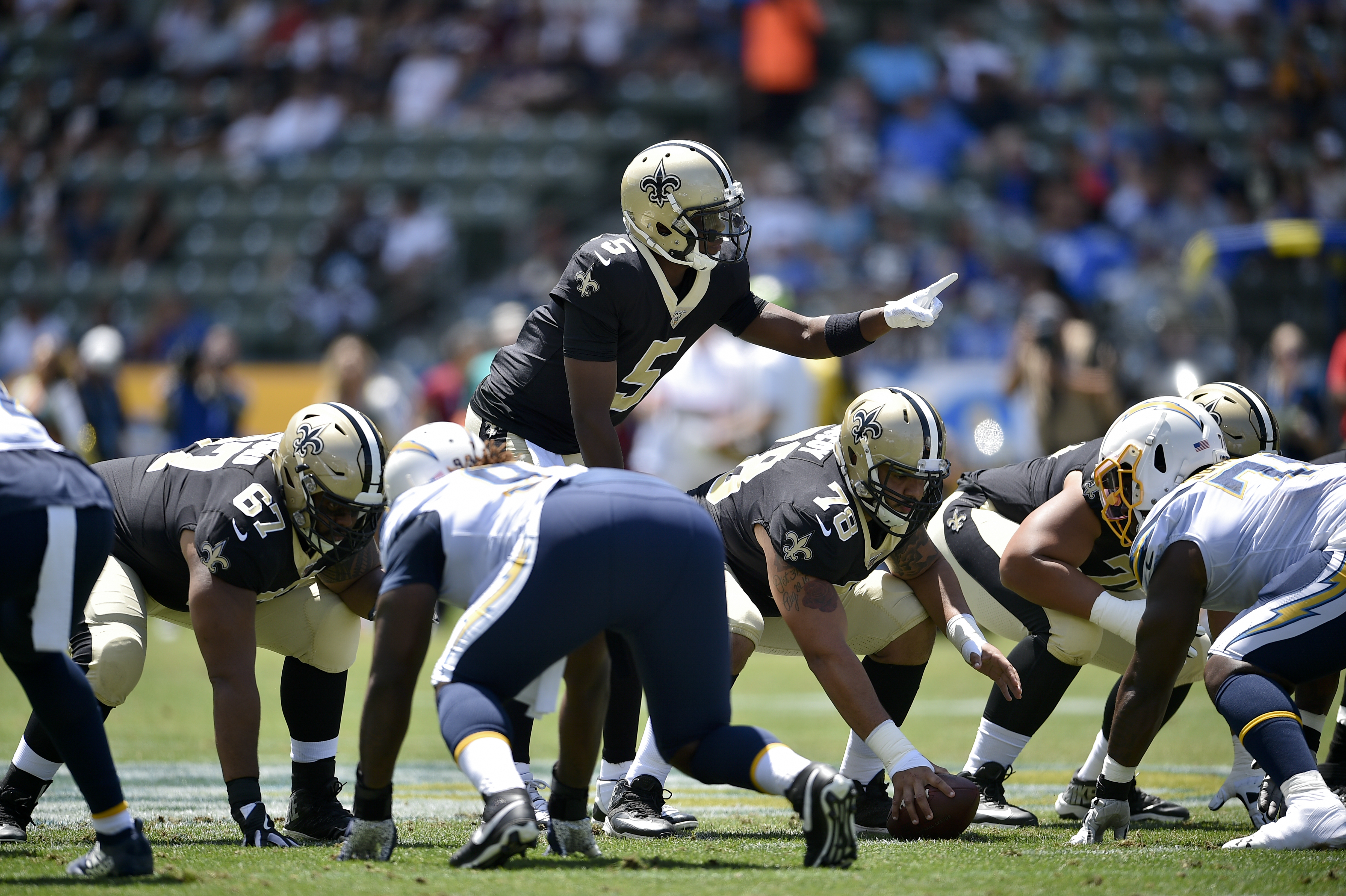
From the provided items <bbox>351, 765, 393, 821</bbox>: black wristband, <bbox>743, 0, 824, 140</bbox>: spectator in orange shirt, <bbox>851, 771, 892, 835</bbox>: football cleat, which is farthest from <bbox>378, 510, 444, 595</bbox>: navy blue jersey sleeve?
<bbox>743, 0, 824, 140</bbox>: spectator in orange shirt

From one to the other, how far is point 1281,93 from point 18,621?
15260 mm

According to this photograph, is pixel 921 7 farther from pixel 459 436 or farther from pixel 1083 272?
pixel 459 436

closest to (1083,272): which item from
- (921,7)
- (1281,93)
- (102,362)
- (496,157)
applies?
(1281,93)

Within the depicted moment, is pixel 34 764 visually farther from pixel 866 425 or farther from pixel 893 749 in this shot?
pixel 866 425

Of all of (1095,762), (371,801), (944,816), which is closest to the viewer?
(371,801)

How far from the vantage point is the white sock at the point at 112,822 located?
399cm

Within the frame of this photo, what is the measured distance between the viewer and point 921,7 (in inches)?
699

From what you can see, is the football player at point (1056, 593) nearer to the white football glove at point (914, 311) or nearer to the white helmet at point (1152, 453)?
the white helmet at point (1152, 453)

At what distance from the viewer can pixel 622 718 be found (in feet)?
18.2

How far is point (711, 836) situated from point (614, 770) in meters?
0.57

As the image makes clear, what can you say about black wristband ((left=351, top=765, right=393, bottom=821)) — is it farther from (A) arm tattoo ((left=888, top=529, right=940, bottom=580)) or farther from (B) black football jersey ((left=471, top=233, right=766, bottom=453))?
(A) arm tattoo ((left=888, top=529, right=940, bottom=580))

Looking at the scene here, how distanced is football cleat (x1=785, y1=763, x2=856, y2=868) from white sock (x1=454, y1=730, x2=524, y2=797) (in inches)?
28.8

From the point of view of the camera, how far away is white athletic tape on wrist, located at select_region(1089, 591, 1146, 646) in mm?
5297

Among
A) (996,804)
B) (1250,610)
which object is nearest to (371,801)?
(996,804)
